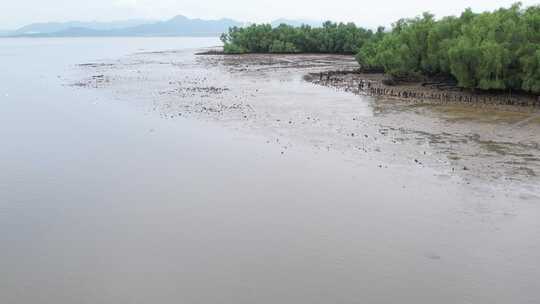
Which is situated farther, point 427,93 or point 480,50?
point 427,93

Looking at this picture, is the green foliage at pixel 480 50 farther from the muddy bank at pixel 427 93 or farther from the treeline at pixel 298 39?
the treeline at pixel 298 39

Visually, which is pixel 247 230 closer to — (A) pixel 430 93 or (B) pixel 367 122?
(B) pixel 367 122

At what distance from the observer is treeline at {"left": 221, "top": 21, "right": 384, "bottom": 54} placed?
99.1m

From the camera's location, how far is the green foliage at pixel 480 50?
35.5 metres

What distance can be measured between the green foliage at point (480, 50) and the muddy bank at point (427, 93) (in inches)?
32.8

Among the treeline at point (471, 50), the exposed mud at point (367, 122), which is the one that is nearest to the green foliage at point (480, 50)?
the treeline at point (471, 50)

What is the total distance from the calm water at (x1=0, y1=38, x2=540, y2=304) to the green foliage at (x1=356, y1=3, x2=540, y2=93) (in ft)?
61.8

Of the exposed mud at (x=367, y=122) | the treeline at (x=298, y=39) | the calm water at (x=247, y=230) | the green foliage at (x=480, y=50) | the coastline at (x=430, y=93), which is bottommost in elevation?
the calm water at (x=247, y=230)

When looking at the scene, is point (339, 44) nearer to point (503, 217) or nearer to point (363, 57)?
point (363, 57)

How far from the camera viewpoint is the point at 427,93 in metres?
41.3

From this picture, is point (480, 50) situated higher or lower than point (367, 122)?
higher

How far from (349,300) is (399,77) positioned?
131 feet

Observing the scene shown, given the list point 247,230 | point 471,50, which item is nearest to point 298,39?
point 471,50

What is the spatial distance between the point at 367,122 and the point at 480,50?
11.7 meters
